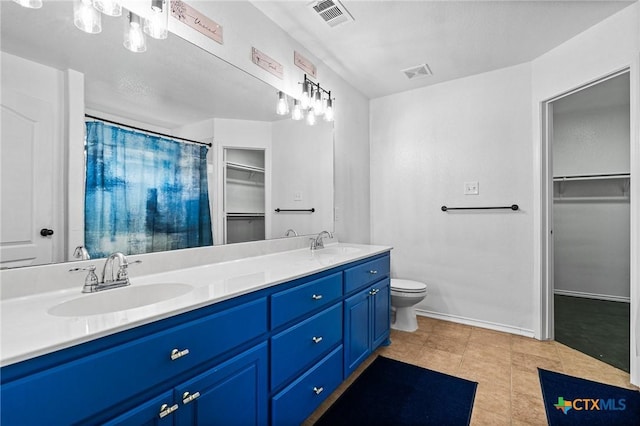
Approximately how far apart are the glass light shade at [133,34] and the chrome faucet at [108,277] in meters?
0.92

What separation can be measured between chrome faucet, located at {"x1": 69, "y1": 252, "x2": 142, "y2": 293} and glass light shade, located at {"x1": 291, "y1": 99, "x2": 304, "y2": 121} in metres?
1.54

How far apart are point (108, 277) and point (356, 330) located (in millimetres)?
1412

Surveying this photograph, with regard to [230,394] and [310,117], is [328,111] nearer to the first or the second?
[310,117]

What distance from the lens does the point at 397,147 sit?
3.31m

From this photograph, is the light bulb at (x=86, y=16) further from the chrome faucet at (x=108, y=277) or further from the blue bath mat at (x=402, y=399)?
the blue bath mat at (x=402, y=399)

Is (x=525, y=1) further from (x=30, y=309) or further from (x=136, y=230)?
(x=30, y=309)

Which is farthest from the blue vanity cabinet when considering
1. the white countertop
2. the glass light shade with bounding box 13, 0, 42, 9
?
the glass light shade with bounding box 13, 0, 42, 9

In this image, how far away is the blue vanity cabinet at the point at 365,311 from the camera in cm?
188

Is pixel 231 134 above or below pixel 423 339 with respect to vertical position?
above

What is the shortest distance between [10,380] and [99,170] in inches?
34.3

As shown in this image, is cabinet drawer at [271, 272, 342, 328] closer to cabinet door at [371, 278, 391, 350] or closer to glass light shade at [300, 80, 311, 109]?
cabinet door at [371, 278, 391, 350]

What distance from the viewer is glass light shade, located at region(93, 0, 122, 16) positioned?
1220 millimetres

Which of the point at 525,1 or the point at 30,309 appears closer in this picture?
the point at 30,309

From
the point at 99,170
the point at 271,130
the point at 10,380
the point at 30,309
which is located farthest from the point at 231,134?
the point at 10,380
